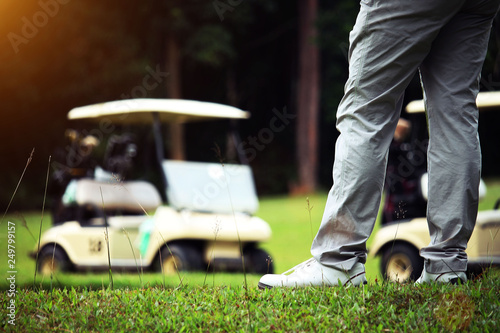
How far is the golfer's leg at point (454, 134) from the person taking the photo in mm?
2324

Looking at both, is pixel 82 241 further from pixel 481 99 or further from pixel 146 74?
pixel 146 74

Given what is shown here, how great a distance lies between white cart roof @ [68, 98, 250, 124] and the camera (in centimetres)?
681

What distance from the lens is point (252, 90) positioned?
24.5m

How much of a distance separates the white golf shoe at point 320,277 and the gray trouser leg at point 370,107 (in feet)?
0.10

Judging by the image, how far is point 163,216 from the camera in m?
6.40

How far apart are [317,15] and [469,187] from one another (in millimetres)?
18283

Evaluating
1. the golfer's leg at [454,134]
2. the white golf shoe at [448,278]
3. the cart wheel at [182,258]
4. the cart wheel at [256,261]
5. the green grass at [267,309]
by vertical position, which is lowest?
the cart wheel at [256,261]

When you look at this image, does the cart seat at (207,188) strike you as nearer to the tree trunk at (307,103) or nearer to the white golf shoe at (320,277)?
the white golf shoe at (320,277)

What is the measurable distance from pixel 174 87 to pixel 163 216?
13.3m

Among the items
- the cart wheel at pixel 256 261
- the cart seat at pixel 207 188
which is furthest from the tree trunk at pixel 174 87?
the cart wheel at pixel 256 261

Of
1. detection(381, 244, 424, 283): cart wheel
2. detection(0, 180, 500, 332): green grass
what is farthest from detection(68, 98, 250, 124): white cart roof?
detection(0, 180, 500, 332): green grass

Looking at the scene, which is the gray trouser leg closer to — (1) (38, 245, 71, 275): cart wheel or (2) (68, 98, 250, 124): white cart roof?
(2) (68, 98, 250, 124): white cart roof

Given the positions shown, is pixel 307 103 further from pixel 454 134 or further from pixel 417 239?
pixel 454 134

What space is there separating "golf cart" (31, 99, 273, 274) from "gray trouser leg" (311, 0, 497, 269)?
3.82 meters
